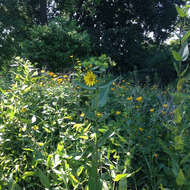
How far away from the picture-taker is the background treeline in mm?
7012

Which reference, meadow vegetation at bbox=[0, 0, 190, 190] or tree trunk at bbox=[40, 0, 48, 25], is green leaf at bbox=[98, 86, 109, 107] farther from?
tree trunk at bbox=[40, 0, 48, 25]

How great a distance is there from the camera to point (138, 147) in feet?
5.62

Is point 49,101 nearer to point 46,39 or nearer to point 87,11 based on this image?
point 46,39

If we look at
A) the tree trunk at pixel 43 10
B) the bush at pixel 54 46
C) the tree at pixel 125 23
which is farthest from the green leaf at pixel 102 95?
the tree trunk at pixel 43 10

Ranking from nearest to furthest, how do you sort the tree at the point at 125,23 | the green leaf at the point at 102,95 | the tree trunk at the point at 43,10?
the green leaf at the point at 102,95 → the tree at the point at 125,23 → the tree trunk at the point at 43,10

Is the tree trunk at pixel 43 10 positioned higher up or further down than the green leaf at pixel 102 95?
higher up

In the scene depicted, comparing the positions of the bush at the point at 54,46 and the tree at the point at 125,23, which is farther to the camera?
the tree at the point at 125,23

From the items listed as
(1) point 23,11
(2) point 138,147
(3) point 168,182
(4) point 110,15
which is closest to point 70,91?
(2) point 138,147

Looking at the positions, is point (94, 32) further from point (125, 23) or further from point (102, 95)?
point (102, 95)

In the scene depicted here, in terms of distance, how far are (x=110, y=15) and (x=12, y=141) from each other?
371 inches

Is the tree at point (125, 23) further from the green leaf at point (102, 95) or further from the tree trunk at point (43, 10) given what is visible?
the green leaf at point (102, 95)

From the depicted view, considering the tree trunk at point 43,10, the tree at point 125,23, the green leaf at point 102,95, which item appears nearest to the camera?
the green leaf at point 102,95

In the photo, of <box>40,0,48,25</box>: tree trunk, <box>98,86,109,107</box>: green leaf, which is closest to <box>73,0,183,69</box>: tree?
<box>40,0,48,25</box>: tree trunk

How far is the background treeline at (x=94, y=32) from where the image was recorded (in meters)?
7.01
